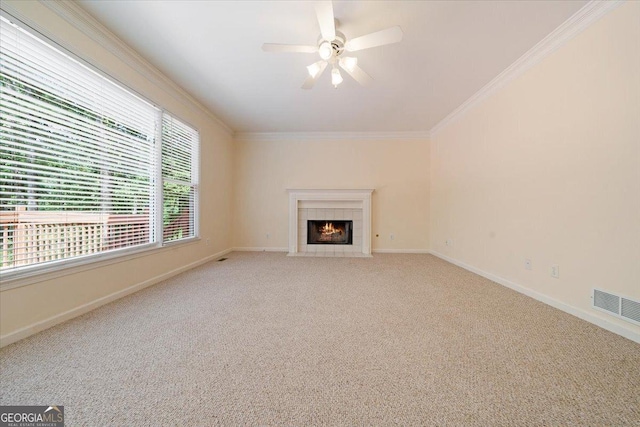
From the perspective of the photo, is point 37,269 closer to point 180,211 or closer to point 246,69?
point 180,211

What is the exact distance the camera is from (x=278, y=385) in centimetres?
116

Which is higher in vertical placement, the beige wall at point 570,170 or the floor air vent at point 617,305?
the beige wall at point 570,170

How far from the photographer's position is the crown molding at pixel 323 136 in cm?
480

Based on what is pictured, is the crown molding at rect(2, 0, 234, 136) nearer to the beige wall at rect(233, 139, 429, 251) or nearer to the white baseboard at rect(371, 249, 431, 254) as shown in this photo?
the beige wall at rect(233, 139, 429, 251)

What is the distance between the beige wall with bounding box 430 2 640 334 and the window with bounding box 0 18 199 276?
4269mm

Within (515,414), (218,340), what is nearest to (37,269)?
(218,340)

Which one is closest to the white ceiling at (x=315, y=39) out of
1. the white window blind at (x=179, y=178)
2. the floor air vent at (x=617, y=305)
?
the white window blind at (x=179, y=178)

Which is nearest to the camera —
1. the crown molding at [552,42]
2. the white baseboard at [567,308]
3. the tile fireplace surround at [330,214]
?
the white baseboard at [567,308]

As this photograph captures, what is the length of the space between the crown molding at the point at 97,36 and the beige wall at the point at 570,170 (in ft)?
13.8

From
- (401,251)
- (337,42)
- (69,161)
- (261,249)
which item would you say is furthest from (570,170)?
(261,249)

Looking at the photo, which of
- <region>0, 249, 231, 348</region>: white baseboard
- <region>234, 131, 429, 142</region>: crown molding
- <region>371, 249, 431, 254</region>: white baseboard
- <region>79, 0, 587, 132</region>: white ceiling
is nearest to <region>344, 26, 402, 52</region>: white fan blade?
<region>79, 0, 587, 132</region>: white ceiling

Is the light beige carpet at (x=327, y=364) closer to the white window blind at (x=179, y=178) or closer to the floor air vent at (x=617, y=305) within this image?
the floor air vent at (x=617, y=305)

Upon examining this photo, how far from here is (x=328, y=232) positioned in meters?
5.07

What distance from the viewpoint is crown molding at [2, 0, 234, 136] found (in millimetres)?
1666
